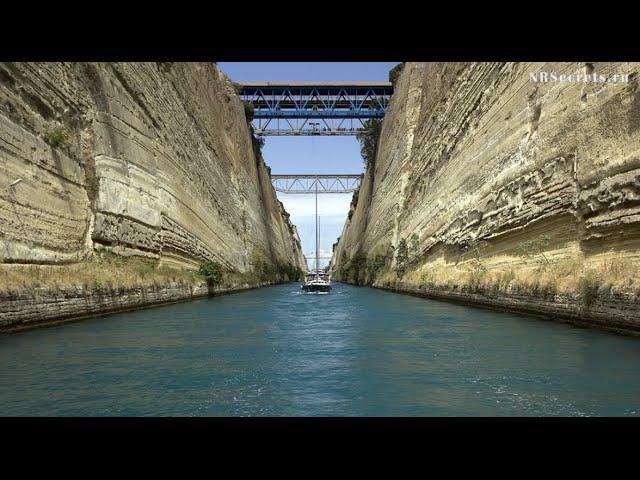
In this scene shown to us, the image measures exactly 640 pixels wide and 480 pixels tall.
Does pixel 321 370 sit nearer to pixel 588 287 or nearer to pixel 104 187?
pixel 588 287

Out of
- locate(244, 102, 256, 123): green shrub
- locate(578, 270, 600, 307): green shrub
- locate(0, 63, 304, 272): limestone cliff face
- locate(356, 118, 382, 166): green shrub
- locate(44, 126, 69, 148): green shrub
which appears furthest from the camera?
locate(356, 118, 382, 166): green shrub

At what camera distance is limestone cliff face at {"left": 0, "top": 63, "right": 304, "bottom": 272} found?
13.5 metres

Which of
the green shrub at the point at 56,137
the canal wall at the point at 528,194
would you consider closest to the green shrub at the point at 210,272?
the canal wall at the point at 528,194

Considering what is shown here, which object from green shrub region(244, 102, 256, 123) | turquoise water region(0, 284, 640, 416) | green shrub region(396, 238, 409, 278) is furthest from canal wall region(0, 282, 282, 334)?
green shrub region(244, 102, 256, 123)

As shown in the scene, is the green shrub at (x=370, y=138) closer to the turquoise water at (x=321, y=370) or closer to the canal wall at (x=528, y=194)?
the canal wall at (x=528, y=194)

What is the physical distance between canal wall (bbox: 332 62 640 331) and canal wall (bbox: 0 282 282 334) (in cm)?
1231

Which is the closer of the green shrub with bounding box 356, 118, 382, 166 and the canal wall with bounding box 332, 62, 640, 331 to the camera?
the canal wall with bounding box 332, 62, 640, 331

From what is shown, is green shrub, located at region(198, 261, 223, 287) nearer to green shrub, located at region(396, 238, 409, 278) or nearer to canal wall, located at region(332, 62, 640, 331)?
canal wall, located at region(332, 62, 640, 331)

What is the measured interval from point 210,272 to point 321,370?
69.7ft

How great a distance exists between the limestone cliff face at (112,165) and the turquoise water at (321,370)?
3.75 m

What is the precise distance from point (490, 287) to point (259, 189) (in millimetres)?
41325

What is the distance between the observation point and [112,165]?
19.7 m
